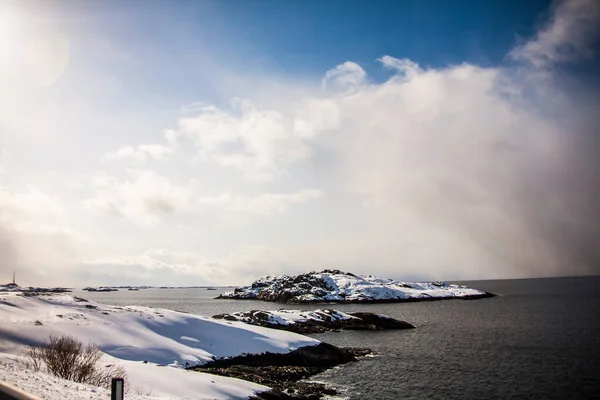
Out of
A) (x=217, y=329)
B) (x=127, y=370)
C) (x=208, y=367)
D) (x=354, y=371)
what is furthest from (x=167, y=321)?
(x=354, y=371)

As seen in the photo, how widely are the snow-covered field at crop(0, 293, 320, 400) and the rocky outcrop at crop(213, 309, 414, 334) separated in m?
24.5

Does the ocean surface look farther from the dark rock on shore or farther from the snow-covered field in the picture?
the snow-covered field

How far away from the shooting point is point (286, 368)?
138ft

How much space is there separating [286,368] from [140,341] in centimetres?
1506

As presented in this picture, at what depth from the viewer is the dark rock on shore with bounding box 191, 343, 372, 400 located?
33969mm

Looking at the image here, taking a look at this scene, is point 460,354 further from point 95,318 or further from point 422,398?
point 95,318

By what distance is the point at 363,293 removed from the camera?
187 metres

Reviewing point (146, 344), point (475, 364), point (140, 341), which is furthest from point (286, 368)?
point (475, 364)

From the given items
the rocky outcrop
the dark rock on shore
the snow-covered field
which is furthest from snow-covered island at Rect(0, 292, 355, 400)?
the rocky outcrop

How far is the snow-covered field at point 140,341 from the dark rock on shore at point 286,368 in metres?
1.03

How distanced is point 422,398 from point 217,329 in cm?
2400

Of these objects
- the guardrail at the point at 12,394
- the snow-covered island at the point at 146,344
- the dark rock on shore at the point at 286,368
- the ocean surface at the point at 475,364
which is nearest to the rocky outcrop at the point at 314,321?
the ocean surface at the point at 475,364

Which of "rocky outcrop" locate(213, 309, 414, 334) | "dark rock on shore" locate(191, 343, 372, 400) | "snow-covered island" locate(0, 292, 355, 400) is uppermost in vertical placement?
"snow-covered island" locate(0, 292, 355, 400)

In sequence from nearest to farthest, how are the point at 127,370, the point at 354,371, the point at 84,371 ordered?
the point at 84,371 < the point at 127,370 < the point at 354,371
